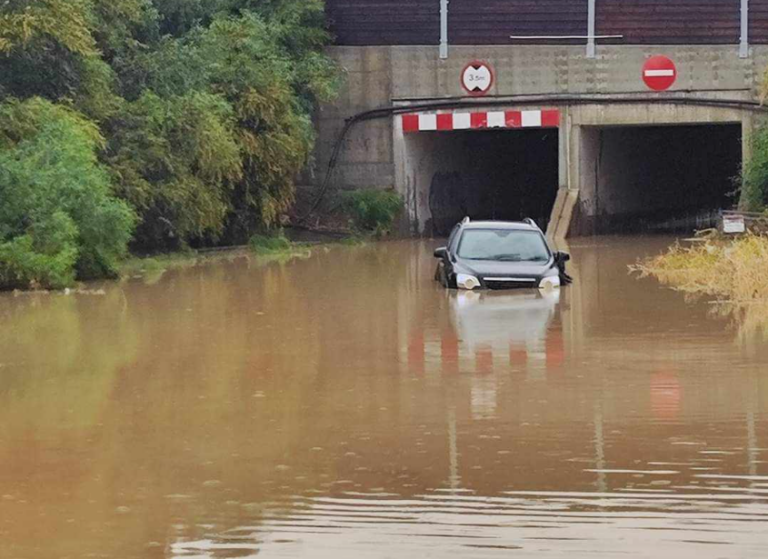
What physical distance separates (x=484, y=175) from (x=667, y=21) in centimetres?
903

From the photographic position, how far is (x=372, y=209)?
39125 millimetres

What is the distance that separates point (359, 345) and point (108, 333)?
131 inches

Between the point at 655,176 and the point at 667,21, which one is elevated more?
the point at 667,21

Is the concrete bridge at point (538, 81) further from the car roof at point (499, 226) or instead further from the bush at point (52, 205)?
the car roof at point (499, 226)

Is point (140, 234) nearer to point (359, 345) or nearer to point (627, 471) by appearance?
point (359, 345)

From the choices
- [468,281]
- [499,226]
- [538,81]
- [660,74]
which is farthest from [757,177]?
[468,281]

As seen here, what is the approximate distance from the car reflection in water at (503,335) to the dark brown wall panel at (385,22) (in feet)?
56.6

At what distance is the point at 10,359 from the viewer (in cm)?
1669

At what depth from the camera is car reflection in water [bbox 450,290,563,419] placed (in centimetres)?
1450

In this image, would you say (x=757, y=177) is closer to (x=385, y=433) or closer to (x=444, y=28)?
(x=444, y=28)

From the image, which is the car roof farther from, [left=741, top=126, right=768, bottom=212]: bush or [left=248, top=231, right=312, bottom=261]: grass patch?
[left=741, top=126, right=768, bottom=212]: bush

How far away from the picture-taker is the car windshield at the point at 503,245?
24578mm

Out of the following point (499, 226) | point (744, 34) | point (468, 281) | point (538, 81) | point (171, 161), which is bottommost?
point (468, 281)

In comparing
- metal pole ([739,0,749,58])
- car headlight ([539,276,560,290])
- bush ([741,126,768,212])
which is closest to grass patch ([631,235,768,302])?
car headlight ([539,276,560,290])
